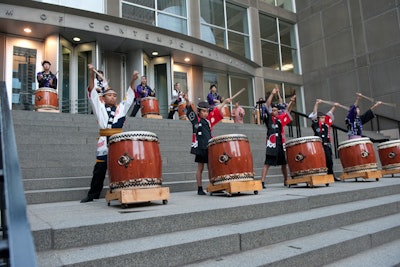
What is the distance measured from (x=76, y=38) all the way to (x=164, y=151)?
8237 mm

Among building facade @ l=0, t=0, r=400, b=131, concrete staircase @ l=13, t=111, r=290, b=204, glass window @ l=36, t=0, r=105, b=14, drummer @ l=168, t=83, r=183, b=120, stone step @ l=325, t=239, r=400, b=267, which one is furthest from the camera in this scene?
drummer @ l=168, t=83, r=183, b=120

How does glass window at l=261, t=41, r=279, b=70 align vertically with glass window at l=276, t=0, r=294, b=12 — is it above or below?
below

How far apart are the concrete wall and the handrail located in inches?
688

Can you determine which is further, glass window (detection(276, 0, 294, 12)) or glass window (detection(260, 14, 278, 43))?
glass window (detection(276, 0, 294, 12))

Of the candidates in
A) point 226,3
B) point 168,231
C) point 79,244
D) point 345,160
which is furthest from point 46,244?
point 226,3

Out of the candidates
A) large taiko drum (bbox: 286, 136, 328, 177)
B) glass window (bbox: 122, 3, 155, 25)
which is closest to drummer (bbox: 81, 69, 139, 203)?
large taiko drum (bbox: 286, 136, 328, 177)

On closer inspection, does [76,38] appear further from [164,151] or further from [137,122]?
[164,151]

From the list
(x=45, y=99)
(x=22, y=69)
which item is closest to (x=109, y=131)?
(x=45, y=99)

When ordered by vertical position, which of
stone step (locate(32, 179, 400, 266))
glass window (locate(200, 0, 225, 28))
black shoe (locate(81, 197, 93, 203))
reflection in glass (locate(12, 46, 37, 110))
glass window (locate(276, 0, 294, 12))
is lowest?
stone step (locate(32, 179, 400, 266))

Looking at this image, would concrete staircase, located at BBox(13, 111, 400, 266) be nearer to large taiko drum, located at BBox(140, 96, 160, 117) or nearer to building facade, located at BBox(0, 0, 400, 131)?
large taiko drum, located at BBox(140, 96, 160, 117)

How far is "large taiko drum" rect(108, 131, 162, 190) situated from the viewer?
4.46 metres

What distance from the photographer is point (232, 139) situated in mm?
5555

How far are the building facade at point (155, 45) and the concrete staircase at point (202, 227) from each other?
7.61 metres

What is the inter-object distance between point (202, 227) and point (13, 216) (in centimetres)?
248
